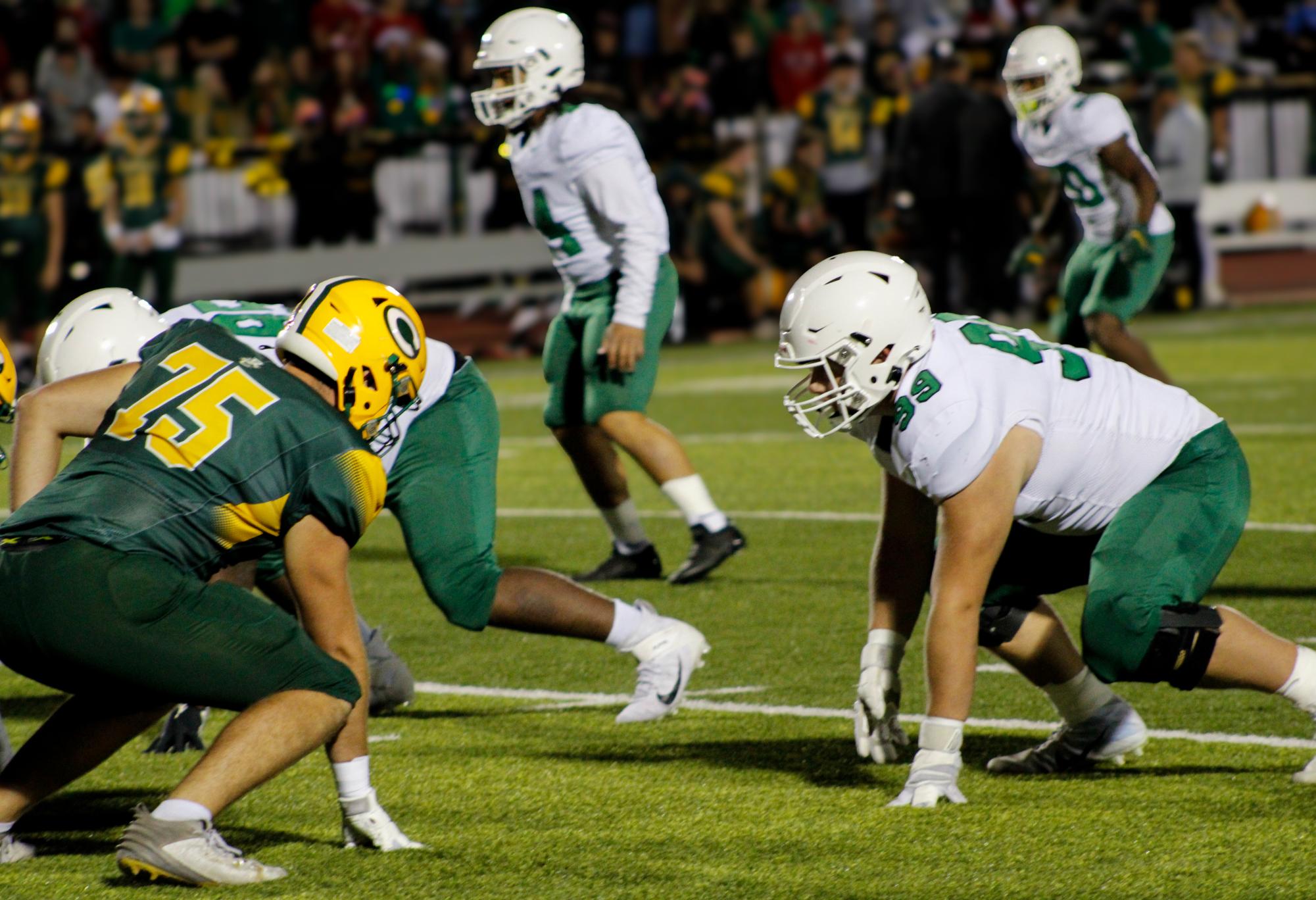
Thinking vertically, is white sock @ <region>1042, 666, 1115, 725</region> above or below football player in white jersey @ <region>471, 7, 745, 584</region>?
below

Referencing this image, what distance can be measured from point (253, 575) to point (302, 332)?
4.76ft

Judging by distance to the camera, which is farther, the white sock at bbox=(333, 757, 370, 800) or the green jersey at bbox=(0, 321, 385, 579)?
the white sock at bbox=(333, 757, 370, 800)

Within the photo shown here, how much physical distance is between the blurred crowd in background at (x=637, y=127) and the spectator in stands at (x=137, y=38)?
18 millimetres

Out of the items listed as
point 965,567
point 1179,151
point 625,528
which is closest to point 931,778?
point 965,567

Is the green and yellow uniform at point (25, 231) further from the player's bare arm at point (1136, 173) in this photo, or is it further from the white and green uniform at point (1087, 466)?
the white and green uniform at point (1087, 466)

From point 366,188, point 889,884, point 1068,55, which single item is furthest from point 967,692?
point 366,188

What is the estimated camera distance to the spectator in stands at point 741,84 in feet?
57.4

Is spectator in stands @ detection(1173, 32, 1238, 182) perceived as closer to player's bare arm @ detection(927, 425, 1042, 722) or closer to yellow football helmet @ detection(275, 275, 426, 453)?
player's bare arm @ detection(927, 425, 1042, 722)

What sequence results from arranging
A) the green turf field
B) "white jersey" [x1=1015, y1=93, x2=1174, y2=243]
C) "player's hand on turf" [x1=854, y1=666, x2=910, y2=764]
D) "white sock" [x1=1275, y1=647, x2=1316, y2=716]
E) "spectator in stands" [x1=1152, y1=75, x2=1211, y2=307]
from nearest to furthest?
the green turf field, "white sock" [x1=1275, y1=647, x2=1316, y2=716], "player's hand on turf" [x1=854, y1=666, x2=910, y2=764], "white jersey" [x1=1015, y1=93, x2=1174, y2=243], "spectator in stands" [x1=1152, y1=75, x2=1211, y2=307]

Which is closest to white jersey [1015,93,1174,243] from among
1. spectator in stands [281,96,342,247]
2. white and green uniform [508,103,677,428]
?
white and green uniform [508,103,677,428]

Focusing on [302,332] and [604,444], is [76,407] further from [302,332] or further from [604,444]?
[604,444]

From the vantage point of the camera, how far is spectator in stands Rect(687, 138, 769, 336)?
15.8 m

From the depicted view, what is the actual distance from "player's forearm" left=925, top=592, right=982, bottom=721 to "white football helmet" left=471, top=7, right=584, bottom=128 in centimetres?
338

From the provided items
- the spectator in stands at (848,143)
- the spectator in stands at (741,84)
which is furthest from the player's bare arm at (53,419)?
the spectator in stands at (741,84)
